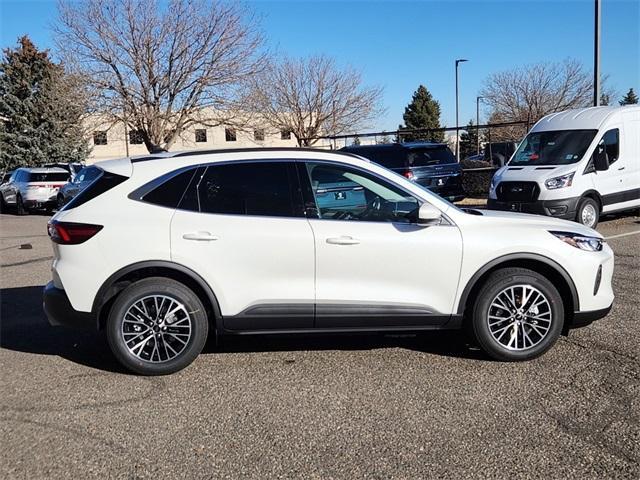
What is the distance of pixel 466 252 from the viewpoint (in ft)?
15.1

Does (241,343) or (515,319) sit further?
(241,343)

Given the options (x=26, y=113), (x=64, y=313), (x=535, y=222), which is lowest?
(x=64, y=313)

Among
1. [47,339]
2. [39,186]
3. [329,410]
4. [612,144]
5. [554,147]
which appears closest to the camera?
[329,410]

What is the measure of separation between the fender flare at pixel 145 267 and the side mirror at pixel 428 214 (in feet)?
5.42

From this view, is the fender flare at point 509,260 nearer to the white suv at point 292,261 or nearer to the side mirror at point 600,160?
the white suv at point 292,261

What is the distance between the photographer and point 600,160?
469 inches

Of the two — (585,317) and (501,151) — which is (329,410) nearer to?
(585,317)

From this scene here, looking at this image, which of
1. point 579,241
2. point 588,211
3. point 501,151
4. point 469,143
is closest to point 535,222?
point 579,241

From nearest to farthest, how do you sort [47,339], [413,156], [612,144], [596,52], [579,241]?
[579,241] → [47,339] → [612,144] → [413,156] → [596,52]

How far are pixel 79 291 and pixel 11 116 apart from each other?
3870cm

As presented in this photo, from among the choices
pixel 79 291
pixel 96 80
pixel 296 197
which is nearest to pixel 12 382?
pixel 79 291

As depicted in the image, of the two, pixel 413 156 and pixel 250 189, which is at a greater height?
pixel 413 156

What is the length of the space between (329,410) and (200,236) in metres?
1.58

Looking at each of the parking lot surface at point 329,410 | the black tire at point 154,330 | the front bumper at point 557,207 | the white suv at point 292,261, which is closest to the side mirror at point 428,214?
the white suv at point 292,261
